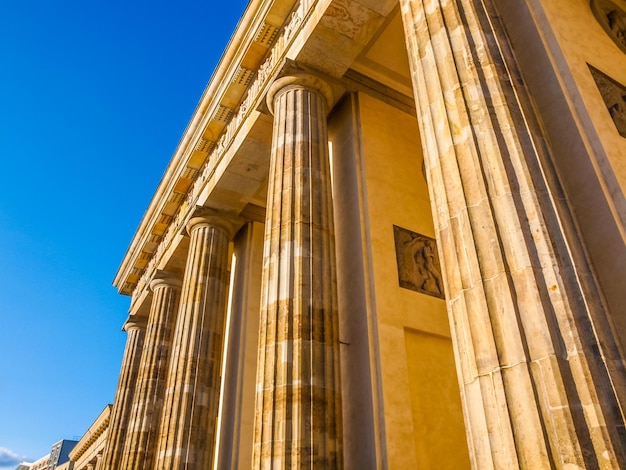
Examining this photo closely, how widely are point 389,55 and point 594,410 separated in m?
8.94

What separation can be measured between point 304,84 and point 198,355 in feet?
22.5

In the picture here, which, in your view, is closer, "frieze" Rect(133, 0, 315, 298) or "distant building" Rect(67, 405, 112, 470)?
"frieze" Rect(133, 0, 315, 298)

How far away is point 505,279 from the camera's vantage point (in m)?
3.78

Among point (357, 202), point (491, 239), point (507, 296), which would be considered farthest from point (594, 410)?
point (357, 202)

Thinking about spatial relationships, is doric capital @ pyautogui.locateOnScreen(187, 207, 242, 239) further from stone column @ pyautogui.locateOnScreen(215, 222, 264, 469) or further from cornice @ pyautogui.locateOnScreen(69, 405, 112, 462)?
cornice @ pyautogui.locateOnScreen(69, 405, 112, 462)

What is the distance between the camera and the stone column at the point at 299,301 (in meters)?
6.61

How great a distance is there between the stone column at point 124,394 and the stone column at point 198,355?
5582mm

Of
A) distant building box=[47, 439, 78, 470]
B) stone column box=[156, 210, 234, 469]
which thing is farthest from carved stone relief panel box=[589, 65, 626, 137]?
distant building box=[47, 439, 78, 470]

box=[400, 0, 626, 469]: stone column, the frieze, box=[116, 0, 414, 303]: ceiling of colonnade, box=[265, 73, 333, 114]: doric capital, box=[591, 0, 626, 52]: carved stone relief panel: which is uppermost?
the frieze

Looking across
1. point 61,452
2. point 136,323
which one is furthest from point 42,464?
point 136,323

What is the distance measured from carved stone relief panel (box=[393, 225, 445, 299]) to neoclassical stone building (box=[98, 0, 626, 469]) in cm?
4

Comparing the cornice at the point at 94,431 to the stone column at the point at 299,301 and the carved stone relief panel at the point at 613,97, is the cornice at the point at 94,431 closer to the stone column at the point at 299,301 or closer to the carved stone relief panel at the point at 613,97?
the stone column at the point at 299,301

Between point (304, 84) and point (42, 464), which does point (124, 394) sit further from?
point (42, 464)

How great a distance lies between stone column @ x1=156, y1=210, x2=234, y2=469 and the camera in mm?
10945
